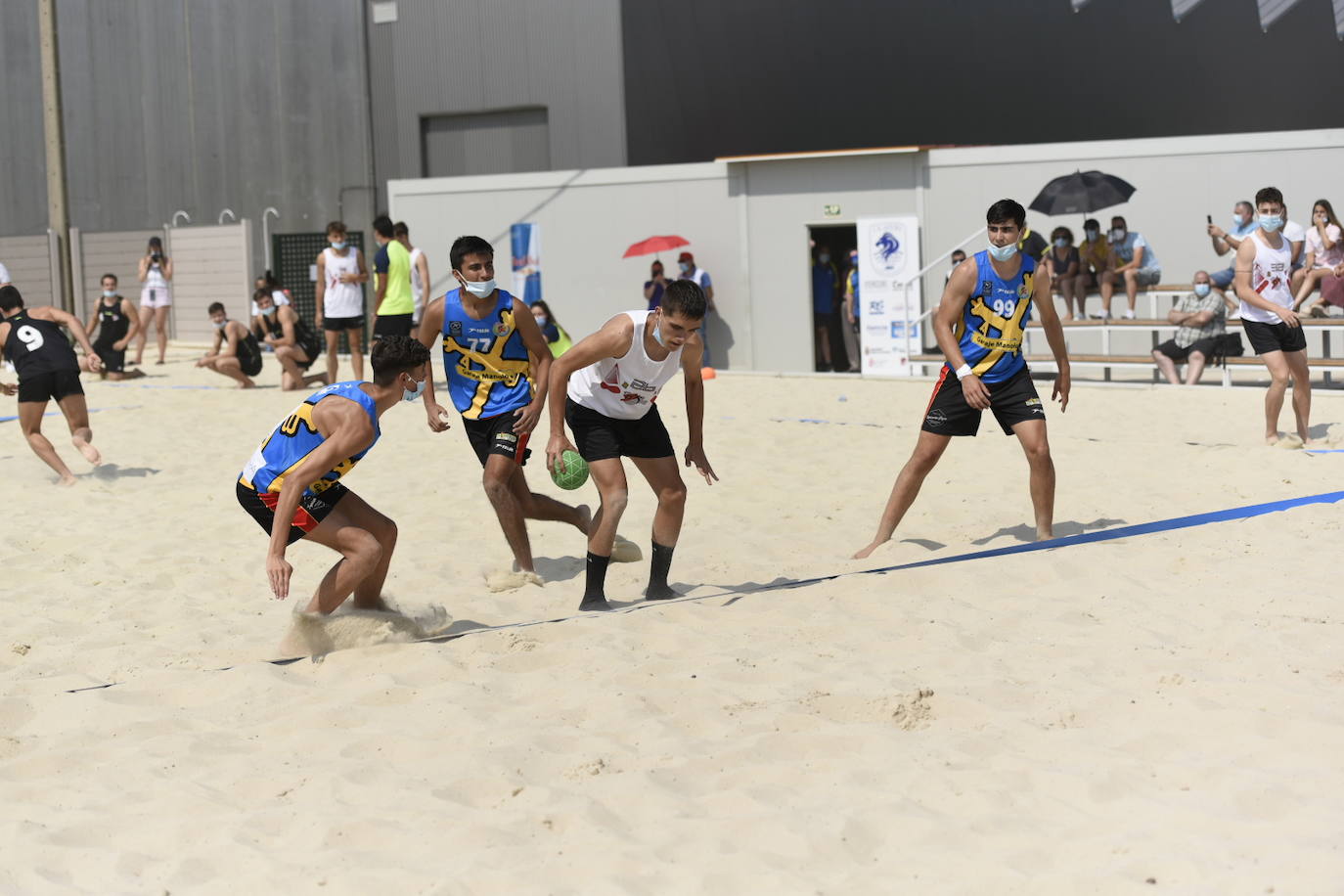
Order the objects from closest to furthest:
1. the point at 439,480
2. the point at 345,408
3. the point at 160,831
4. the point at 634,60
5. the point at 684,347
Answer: the point at 160,831 → the point at 345,408 → the point at 684,347 → the point at 439,480 → the point at 634,60

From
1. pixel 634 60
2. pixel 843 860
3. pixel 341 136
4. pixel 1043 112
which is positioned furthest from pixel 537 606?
pixel 1043 112

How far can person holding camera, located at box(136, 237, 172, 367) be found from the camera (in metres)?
19.2

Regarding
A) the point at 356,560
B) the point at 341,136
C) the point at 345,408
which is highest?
the point at 341,136

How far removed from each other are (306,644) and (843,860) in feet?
8.62

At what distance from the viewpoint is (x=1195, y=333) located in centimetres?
1405

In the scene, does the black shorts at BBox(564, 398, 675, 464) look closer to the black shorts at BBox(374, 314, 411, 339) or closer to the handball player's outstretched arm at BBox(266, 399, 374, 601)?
the handball player's outstretched arm at BBox(266, 399, 374, 601)

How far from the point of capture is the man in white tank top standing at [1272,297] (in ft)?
30.2

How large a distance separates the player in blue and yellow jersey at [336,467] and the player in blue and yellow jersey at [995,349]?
2.57 m

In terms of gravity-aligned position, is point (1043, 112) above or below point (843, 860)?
above

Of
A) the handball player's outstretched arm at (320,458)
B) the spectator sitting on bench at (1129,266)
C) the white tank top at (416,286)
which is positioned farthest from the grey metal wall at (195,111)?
the handball player's outstretched arm at (320,458)

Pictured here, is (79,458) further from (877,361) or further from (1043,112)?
(1043,112)

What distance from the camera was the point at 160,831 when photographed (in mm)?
3689

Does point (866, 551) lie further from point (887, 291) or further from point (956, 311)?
point (887, 291)

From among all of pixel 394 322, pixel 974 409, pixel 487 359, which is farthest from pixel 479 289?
pixel 394 322
